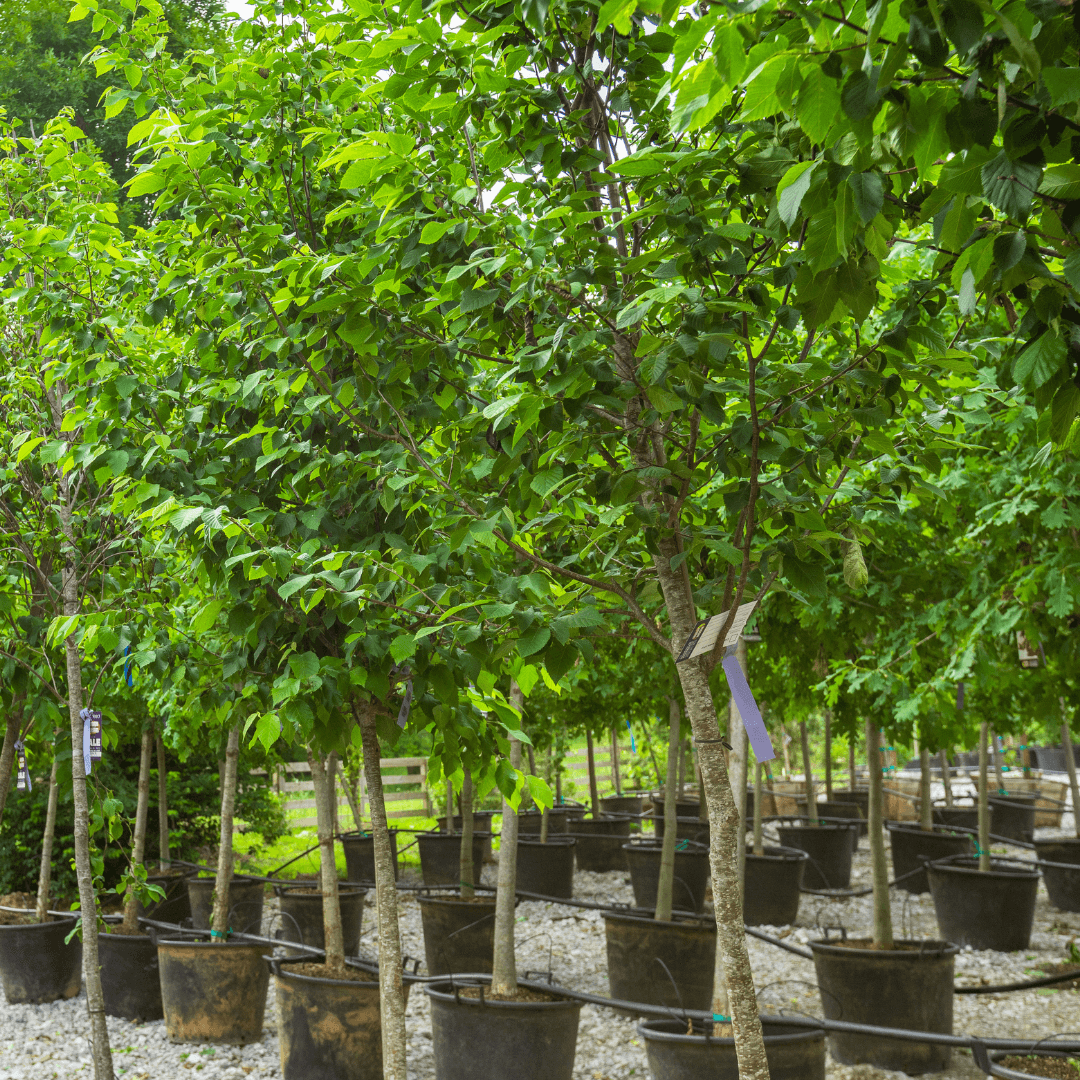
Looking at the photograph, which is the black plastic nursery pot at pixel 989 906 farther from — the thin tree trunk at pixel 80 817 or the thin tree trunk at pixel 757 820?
the thin tree trunk at pixel 80 817

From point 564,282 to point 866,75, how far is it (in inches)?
38.6

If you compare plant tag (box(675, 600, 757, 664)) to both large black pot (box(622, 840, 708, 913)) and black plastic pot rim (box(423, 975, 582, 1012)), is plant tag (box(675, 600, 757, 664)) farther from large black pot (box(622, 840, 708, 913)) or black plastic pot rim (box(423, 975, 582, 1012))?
large black pot (box(622, 840, 708, 913))

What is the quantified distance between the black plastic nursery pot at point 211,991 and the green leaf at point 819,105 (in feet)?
17.2

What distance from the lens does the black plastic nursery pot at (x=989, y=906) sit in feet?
22.0

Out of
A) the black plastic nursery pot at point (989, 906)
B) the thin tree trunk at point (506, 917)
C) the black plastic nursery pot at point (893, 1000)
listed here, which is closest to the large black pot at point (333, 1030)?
the thin tree trunk at point (506, 917)

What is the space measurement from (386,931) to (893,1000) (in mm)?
2905

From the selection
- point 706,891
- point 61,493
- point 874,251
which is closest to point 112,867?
point 706,891

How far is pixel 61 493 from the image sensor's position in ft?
14.0

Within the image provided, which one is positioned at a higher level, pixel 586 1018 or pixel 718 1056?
pixel 718 1056

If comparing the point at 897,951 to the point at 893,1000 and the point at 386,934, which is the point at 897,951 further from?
the point at 386,934

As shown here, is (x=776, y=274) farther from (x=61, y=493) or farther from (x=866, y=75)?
(x=61, y=493)

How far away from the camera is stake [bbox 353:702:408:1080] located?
322cm

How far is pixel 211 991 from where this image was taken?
5133mm

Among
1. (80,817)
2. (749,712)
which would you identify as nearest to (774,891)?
(80,817)
